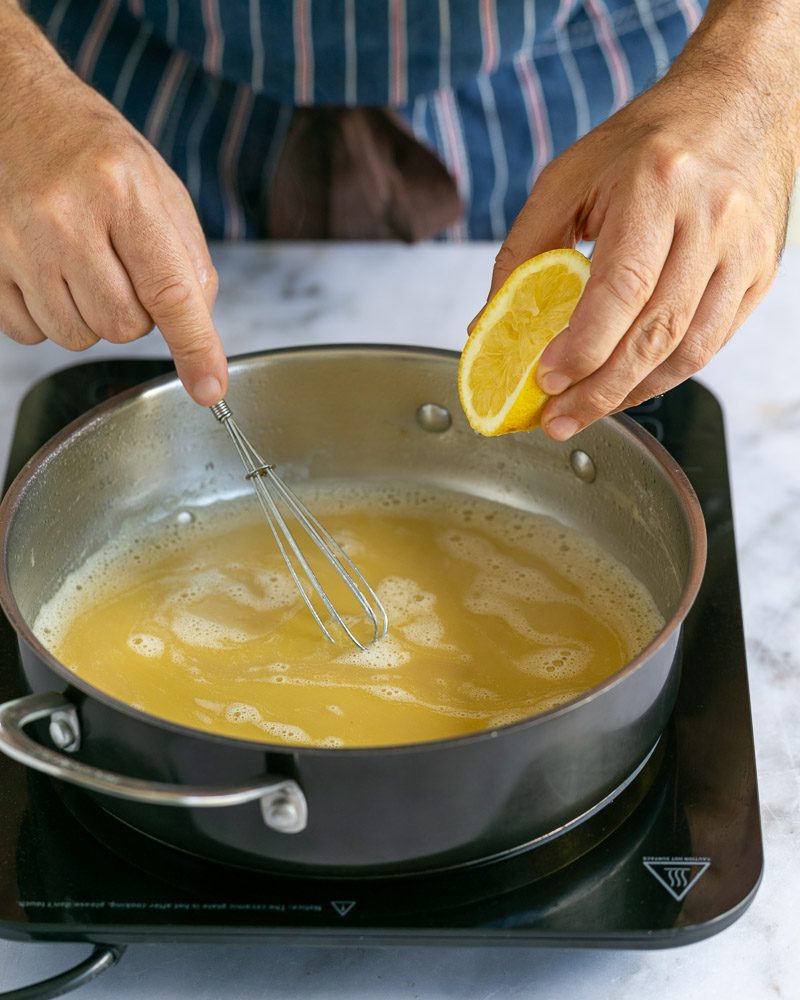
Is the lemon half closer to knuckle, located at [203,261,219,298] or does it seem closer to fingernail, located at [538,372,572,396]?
fingernail, located at [538,372,572,396]

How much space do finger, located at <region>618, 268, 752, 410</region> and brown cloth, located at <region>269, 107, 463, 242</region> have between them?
0.59 metres

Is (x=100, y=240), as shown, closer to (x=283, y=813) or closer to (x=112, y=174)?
(x=112, y=174)

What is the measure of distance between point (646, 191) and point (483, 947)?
1.60 feet

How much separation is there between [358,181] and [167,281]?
0.59m

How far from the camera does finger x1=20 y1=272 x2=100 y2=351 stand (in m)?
0.94

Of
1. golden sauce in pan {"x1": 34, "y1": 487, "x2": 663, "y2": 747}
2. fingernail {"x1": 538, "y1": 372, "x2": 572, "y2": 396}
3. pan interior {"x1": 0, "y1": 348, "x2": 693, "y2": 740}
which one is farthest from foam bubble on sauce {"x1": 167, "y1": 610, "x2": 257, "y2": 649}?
fingernail {"x1": 538, "y1": 372, "x2": 572, "y2": 396}

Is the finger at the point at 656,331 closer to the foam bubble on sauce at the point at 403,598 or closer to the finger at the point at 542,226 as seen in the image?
the finger at the point at 542,226

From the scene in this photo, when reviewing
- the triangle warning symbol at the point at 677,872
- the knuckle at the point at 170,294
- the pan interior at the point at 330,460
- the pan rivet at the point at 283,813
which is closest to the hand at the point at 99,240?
the knuckle at the point at 170,294

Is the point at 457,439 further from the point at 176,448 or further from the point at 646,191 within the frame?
the point at 646,191

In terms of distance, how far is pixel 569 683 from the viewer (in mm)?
958

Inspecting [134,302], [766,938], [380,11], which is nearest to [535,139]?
[380,11]

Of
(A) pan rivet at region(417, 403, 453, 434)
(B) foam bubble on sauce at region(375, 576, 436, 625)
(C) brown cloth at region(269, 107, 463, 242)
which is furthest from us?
(C) brown cloth at region(269, 107, 463, 242)

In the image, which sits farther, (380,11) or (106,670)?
(380,11)

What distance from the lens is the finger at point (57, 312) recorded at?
3.07 ft
